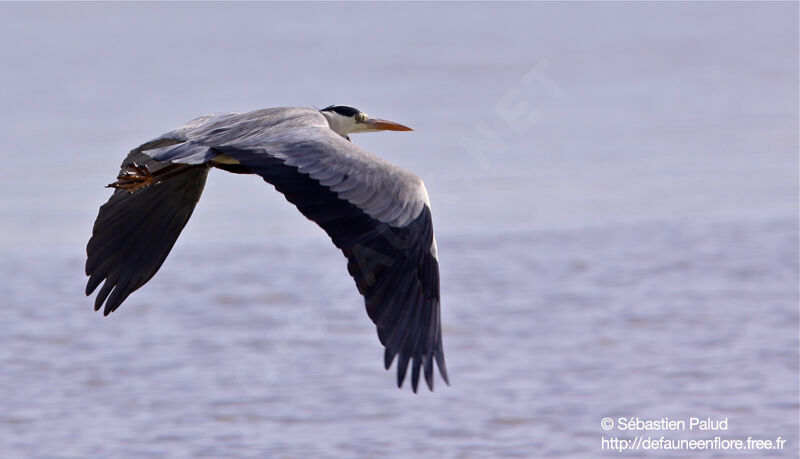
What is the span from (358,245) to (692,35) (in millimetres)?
14873

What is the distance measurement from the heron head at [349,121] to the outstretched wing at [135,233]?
0.95 meters

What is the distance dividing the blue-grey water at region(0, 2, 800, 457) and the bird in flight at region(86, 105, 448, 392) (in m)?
1.51

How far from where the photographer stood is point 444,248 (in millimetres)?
12328

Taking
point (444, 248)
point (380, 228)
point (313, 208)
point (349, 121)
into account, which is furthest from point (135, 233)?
point (444, 248)

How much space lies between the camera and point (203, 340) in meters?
10.6

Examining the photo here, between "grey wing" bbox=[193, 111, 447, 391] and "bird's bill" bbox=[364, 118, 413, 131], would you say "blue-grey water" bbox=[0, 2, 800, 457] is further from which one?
"grey wing" bbox=[193, 111, 447, 391]

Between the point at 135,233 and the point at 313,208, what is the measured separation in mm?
1646

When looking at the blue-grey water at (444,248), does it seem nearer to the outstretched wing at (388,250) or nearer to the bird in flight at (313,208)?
the bird in flight at (313,208)

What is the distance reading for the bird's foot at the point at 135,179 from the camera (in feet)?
24.7

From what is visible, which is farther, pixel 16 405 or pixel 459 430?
pixel 16 405

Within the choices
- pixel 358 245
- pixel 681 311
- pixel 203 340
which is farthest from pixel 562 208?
pixel 358 245

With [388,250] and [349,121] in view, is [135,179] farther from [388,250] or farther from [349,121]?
[388,250]

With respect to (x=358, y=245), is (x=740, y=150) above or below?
above

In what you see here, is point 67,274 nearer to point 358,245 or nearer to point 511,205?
point 511,205
